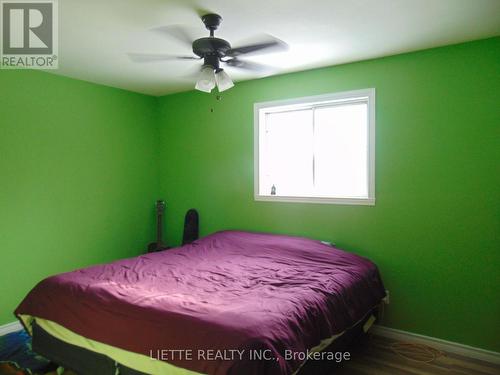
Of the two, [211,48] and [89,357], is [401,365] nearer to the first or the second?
[89,357]

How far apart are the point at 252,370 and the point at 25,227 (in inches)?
113

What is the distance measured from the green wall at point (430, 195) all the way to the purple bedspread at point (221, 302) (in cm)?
34

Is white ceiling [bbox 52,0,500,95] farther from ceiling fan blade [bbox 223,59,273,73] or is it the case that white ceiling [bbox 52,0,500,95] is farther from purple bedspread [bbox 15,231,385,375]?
purple bedspread [bbox 15,231,385,375]

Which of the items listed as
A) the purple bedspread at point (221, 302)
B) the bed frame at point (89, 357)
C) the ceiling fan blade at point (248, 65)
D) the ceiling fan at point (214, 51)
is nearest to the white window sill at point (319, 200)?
the purple bedspread at point (221, 302)

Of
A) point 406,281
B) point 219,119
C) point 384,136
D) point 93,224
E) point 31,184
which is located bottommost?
point 406,281

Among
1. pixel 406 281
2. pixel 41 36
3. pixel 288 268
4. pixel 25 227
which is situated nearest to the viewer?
pixel 41 36

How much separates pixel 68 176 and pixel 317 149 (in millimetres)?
2628

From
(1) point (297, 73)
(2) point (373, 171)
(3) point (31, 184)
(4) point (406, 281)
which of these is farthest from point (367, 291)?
(3) point (31, 184)

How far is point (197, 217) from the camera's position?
436 cm

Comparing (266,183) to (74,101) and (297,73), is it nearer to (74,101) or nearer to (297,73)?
(297,73)

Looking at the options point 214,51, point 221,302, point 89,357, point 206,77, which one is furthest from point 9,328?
point 214,51

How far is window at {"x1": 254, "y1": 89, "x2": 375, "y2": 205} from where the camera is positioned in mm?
3363

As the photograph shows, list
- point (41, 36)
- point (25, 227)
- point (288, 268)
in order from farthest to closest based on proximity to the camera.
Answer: point (25, 227), point (288, 268), point (41, 36)

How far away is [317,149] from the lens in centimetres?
365
